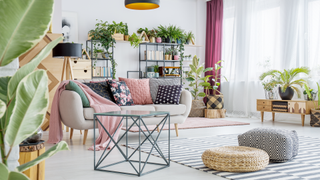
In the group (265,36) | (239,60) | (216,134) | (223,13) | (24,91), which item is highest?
(223,13)

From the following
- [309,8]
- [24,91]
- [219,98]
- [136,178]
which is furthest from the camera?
[219,98]

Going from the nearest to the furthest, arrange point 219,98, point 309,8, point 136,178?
1. point 136,178
2. point 309,8
3. point 219,98

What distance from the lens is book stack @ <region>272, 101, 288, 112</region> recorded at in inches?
236

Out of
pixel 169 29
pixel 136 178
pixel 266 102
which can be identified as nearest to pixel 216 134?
pixel 266 102

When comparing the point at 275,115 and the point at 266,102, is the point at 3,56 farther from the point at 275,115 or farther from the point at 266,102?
the point at 275,115

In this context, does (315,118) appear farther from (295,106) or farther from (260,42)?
(260,42)

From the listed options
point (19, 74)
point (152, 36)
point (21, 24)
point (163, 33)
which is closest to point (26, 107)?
point (19, 74)

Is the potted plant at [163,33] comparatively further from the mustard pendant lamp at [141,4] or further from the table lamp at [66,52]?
the mustard pendant lamp at [141,4]

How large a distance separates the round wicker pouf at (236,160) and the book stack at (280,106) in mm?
3746

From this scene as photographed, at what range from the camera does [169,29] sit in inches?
308

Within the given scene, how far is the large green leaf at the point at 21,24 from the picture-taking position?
28.3 inches

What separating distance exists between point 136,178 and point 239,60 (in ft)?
18.8

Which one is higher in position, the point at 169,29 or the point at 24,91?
the point at 169,29

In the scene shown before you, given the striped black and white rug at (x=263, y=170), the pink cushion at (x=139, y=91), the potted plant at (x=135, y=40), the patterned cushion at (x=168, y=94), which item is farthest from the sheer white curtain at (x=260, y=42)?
the pink cushion at (x=139, y=91)
